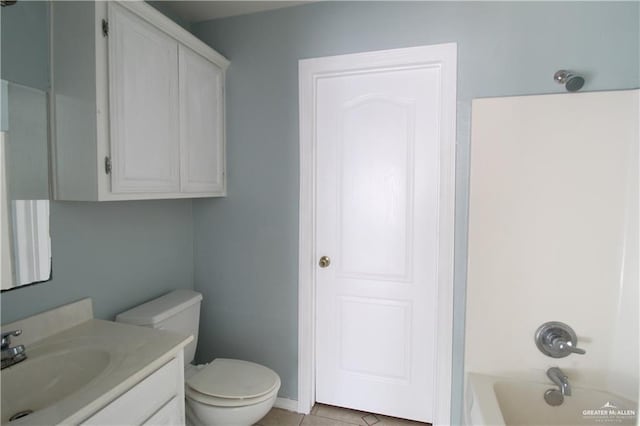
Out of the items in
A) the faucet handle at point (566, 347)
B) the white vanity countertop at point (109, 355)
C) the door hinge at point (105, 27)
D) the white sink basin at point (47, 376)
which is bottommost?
the faucet handle at point (566, 347)

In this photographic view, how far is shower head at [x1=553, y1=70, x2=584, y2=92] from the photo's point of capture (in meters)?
1.42

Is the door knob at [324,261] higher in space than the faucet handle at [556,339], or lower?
higher

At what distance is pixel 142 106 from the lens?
1381 millimetres

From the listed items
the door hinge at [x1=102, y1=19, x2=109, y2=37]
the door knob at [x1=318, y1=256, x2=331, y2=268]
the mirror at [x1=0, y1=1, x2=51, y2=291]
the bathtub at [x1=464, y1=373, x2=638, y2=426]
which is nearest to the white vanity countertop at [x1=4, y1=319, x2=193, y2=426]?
the mirror at [x1=0, y1=1, x2=51, y2=291]

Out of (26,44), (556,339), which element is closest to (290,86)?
(26,44)

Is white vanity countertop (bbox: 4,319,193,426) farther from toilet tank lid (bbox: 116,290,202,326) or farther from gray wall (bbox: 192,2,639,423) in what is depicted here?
gray wall (bbox: 192,2,639,423)

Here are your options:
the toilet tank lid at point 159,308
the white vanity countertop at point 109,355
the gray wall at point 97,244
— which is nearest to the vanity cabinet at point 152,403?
the white vanity countertop at point 109,355

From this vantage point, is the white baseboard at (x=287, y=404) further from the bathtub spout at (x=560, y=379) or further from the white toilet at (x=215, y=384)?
the bathtub spout at (x=560, y=379)

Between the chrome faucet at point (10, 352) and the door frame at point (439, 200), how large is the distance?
1220 millimetres

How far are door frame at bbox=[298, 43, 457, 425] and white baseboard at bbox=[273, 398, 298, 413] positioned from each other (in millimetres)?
49

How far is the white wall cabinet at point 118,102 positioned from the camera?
3.98 feet

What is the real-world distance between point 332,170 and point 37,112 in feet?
4.39

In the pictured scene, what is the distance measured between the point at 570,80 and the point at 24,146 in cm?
228

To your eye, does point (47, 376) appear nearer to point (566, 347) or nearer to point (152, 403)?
point (152, 403)
